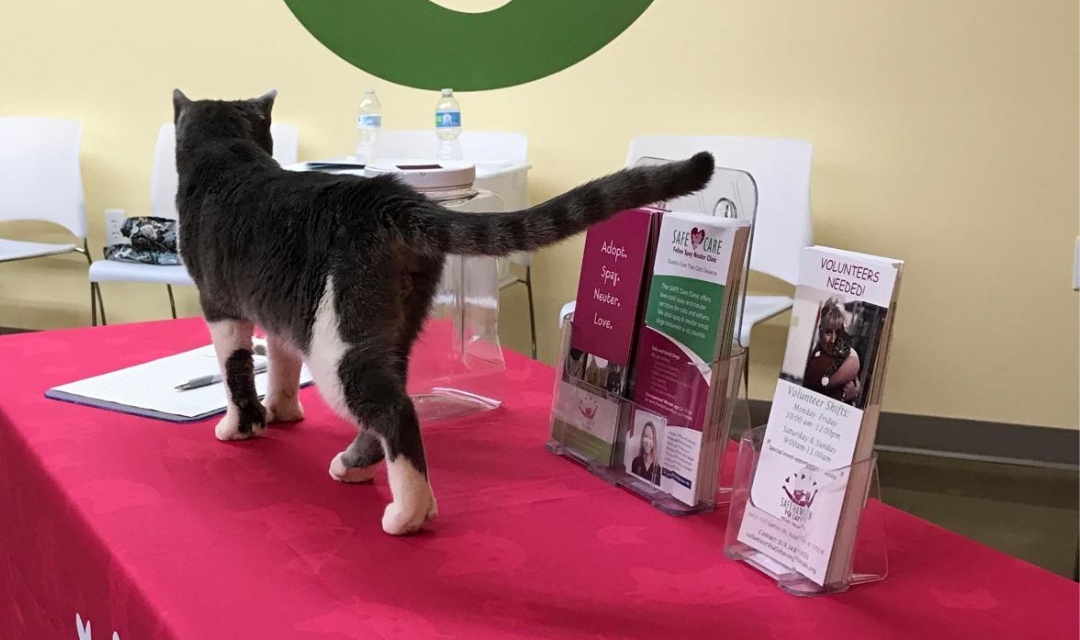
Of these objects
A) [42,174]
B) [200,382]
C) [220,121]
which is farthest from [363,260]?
[42,174]

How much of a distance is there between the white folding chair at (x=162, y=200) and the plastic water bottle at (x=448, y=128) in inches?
22.9

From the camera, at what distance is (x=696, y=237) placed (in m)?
0.92

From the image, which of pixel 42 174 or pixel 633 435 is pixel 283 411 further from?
pixel 42 174

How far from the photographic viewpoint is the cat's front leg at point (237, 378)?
1127mm

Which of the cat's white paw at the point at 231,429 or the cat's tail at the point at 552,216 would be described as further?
the cat's white paw at the point at 231,429

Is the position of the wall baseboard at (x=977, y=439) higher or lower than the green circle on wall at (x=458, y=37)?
lower

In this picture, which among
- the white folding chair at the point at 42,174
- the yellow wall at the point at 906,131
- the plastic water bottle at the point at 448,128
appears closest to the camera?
the plastic water bottle at the point at 448,128

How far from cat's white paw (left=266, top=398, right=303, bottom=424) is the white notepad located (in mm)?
35

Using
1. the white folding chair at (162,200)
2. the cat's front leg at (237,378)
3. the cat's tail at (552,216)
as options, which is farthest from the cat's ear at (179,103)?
the white folding chair at (162,200)

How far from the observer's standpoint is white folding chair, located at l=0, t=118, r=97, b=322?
3348 millimetres

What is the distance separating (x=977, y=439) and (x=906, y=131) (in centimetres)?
95

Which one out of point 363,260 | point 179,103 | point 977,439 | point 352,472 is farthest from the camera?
point 977,439

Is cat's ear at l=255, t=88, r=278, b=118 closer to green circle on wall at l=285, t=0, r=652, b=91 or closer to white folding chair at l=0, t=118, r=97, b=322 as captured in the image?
green circle on wall at l=285, t=0, r=652, b=91

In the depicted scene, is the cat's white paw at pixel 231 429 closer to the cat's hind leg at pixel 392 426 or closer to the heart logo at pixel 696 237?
the cat's hind leg at pixel 392 426
